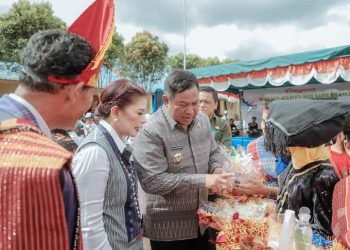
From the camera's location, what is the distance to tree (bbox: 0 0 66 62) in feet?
54.4

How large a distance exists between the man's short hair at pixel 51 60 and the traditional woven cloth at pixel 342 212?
1223 mm

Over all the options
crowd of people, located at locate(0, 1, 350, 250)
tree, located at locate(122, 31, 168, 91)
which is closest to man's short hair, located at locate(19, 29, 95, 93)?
crowd of people, located at locate(0, 1, 350, 250)

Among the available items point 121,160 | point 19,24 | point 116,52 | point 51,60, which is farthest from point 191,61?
point 51,60

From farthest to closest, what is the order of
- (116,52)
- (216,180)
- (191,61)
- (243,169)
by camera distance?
(191,61) < (116,52) < (243,169) < (216,180)

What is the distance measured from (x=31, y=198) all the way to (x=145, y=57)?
26.7m

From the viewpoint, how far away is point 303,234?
4.93 ft

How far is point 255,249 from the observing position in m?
Answer: 1.58

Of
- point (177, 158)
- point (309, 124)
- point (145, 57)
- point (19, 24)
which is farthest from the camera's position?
point (145, 57)

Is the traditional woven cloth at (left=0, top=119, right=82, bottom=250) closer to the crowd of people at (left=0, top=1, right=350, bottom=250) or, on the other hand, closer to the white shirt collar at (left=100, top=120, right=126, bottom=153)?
the crowd of people at (left=0, top=1, right=350, bottom=250)

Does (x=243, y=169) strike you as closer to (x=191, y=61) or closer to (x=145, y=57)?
(x=145, y=57)

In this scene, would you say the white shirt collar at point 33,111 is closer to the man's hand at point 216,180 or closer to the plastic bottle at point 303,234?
the plastic bottle at point 303,234

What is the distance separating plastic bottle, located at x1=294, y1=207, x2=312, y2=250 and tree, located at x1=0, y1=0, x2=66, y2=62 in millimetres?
17121

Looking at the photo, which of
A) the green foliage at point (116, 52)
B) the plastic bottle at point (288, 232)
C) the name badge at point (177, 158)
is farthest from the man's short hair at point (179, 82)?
the green foliage at point (116, 52)

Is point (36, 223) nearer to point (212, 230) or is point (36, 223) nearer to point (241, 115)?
point (212, 230)
